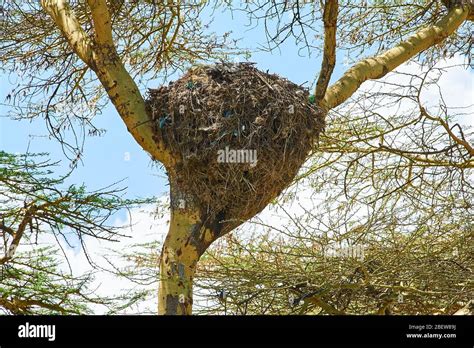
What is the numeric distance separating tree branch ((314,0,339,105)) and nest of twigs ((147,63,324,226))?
1.80 ft

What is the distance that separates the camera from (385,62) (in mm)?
8305

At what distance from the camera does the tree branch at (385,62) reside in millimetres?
7938

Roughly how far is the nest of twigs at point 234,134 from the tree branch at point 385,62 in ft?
2.52

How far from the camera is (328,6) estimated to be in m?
7.81

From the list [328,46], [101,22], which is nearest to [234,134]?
[328,46]

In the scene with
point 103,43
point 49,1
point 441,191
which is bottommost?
point 441,191

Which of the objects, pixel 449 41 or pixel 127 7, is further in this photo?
pixel 449 41

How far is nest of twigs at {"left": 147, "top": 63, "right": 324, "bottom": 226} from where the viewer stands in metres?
6.80

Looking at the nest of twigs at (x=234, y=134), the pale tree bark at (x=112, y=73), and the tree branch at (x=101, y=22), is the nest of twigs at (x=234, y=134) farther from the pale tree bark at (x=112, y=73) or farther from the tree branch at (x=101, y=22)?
the tree branch at (x=101, y=22)
